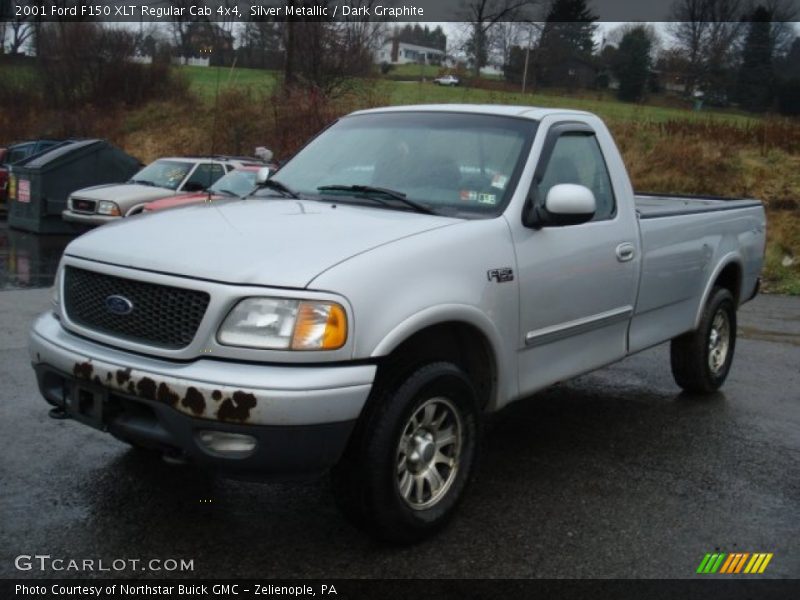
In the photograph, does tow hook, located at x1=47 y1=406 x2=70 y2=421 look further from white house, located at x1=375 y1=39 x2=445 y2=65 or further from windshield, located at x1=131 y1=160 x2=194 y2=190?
white house, located at x1=375 y1=39 x2=445 y2=65

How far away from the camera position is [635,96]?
25.3 m

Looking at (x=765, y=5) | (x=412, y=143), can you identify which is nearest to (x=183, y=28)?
(x=765, y=5)

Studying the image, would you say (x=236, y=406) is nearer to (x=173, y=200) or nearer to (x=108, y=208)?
(x=173, y=200)

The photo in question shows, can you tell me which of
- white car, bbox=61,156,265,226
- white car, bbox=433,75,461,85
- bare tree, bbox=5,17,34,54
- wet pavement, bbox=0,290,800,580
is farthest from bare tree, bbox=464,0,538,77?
wet pavement, bbox=0,290,800,580

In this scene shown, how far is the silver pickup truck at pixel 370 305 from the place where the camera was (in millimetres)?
3180

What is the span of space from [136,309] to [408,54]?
112 feet

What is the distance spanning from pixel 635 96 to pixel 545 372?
74.5 ft

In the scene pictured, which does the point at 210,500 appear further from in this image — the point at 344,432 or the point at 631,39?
the point at 631,39

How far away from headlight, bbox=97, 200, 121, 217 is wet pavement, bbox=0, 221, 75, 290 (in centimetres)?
92

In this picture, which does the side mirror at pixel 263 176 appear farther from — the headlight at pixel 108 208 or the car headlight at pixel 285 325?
the headlight at pixel 108 208

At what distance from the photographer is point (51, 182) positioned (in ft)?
51.0

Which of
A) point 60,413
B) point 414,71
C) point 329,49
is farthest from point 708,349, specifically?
point 414,71

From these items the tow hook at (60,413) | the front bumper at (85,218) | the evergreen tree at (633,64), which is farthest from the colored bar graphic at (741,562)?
the evergreen tree at (633,64)

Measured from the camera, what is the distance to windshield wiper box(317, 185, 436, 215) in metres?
4.13
